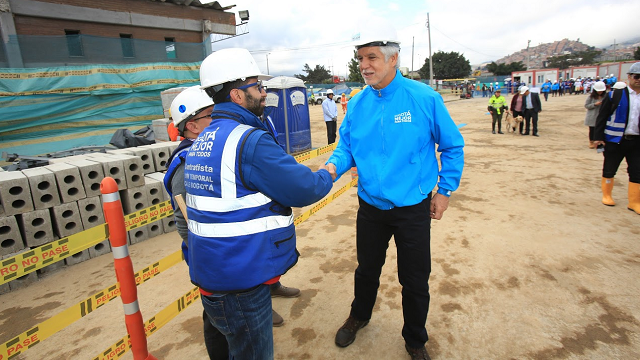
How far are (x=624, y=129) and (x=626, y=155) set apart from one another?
471mm

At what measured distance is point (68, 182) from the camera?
181 inches

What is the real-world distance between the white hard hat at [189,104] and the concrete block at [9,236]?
116 inches

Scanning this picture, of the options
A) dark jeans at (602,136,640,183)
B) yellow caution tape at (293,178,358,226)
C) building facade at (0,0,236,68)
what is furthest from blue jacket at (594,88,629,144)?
building facade at (0,0,236,68)

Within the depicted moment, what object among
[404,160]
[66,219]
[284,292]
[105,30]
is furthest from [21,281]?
[105,30]

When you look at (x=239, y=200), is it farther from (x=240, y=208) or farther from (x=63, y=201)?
(x=63, y=201)

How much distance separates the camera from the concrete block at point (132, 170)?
16.7 feet

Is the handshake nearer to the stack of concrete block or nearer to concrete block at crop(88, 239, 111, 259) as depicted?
the stack of concrete block

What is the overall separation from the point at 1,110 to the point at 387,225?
421 inches

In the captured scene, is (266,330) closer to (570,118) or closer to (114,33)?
(570,118)

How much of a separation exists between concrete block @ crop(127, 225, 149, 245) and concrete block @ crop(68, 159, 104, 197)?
2.61 ft

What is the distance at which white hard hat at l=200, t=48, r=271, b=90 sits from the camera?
5.74 feet

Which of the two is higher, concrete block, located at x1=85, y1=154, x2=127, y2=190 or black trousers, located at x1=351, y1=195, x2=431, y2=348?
concrete block, located at x1=85, y1=154, x2=127, y2=190

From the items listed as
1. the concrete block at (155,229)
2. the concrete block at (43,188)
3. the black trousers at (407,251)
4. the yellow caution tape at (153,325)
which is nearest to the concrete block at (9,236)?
the concrete block at (43,188)

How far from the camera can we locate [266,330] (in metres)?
1.75
